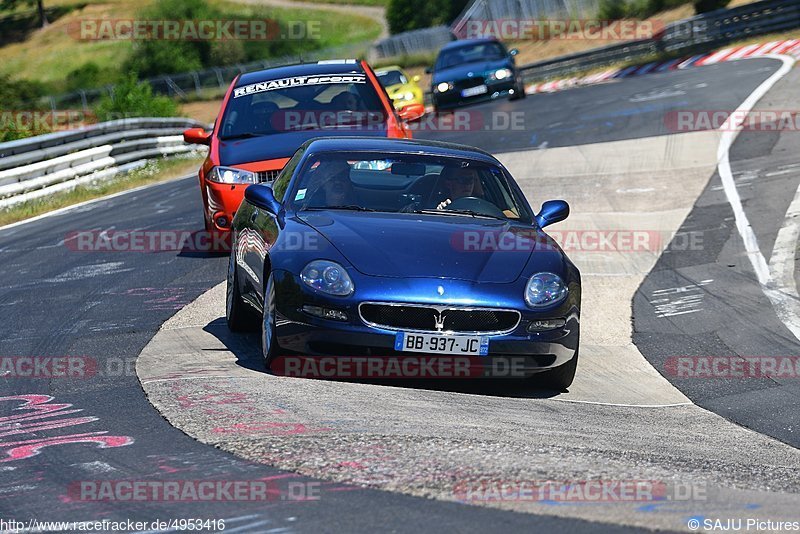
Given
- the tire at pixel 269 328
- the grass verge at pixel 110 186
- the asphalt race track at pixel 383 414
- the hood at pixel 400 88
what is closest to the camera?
the asphalt race track at pixel 383 414

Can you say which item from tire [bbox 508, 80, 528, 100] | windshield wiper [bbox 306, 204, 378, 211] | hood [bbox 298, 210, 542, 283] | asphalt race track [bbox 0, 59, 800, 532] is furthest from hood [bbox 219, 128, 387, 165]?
tire [bbox 508, 80, 528, 100]

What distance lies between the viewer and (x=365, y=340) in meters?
7.27

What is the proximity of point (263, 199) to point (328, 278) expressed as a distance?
1.52 metres

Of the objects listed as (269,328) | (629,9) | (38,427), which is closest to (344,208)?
(269,328)

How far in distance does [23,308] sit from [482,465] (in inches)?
251

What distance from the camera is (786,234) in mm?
13289

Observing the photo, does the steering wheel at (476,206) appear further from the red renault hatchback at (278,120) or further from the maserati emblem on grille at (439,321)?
the red renault hatchback at (278,120)

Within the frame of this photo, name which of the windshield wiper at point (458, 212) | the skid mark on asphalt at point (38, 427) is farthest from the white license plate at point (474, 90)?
the skid mark on asphalt at point (38, 427)

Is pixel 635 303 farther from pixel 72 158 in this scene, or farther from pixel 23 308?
pixel 72 158

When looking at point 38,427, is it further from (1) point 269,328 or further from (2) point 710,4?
(2) point 710,4

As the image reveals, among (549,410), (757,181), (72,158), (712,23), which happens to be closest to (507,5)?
(712,23)

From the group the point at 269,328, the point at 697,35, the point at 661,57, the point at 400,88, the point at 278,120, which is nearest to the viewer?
the point at 269,328

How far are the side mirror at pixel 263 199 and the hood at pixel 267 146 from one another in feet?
11.3

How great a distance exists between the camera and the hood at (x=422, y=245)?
24.5 feet
